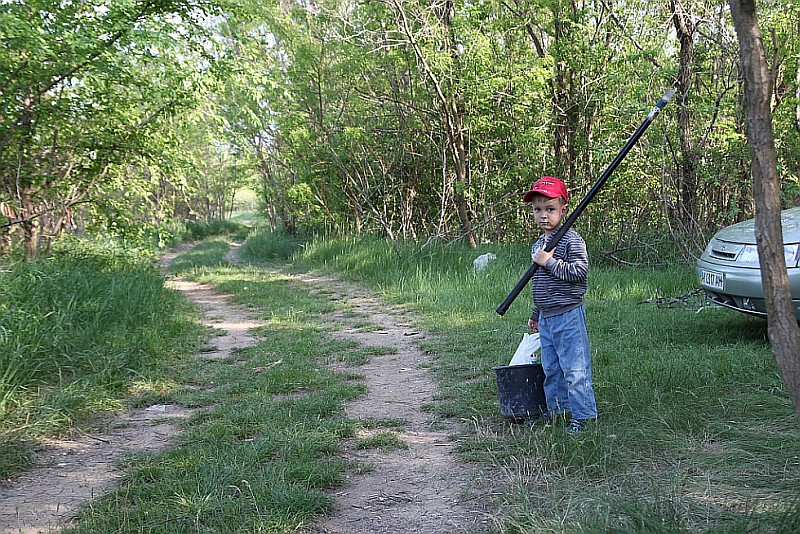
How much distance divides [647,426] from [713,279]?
2.60m

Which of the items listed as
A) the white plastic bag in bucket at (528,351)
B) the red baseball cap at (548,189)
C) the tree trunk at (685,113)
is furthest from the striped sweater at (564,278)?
the tree trunk at (685,113)

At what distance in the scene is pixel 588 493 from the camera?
10.5 ft

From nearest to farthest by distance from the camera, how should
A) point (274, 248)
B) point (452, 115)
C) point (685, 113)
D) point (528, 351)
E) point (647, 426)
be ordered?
point (647, 426) < point (528, 351) < point (685, 113) < point (452, 115) < point (274, 248)

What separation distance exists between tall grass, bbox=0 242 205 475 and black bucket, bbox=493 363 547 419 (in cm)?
272

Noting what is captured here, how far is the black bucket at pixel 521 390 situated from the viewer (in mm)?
4348

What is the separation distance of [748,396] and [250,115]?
23.7ft

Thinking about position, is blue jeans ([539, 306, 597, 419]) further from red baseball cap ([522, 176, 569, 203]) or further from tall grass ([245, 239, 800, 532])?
red baseball cap ([522, 176, 569, 203])

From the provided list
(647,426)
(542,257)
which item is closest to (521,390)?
(647,426)

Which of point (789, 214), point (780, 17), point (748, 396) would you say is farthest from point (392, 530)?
point (780, 17)

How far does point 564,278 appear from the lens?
4.08 metres

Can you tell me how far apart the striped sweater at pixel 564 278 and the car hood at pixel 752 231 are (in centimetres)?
215

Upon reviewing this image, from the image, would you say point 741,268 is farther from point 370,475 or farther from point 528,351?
point 370,475

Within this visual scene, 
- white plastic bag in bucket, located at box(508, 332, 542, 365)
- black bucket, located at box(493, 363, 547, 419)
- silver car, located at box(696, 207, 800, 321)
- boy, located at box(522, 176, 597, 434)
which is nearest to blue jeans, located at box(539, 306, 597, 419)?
boy, located at box(522, 176, 597, 434)

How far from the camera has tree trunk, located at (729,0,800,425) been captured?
8.46ft
